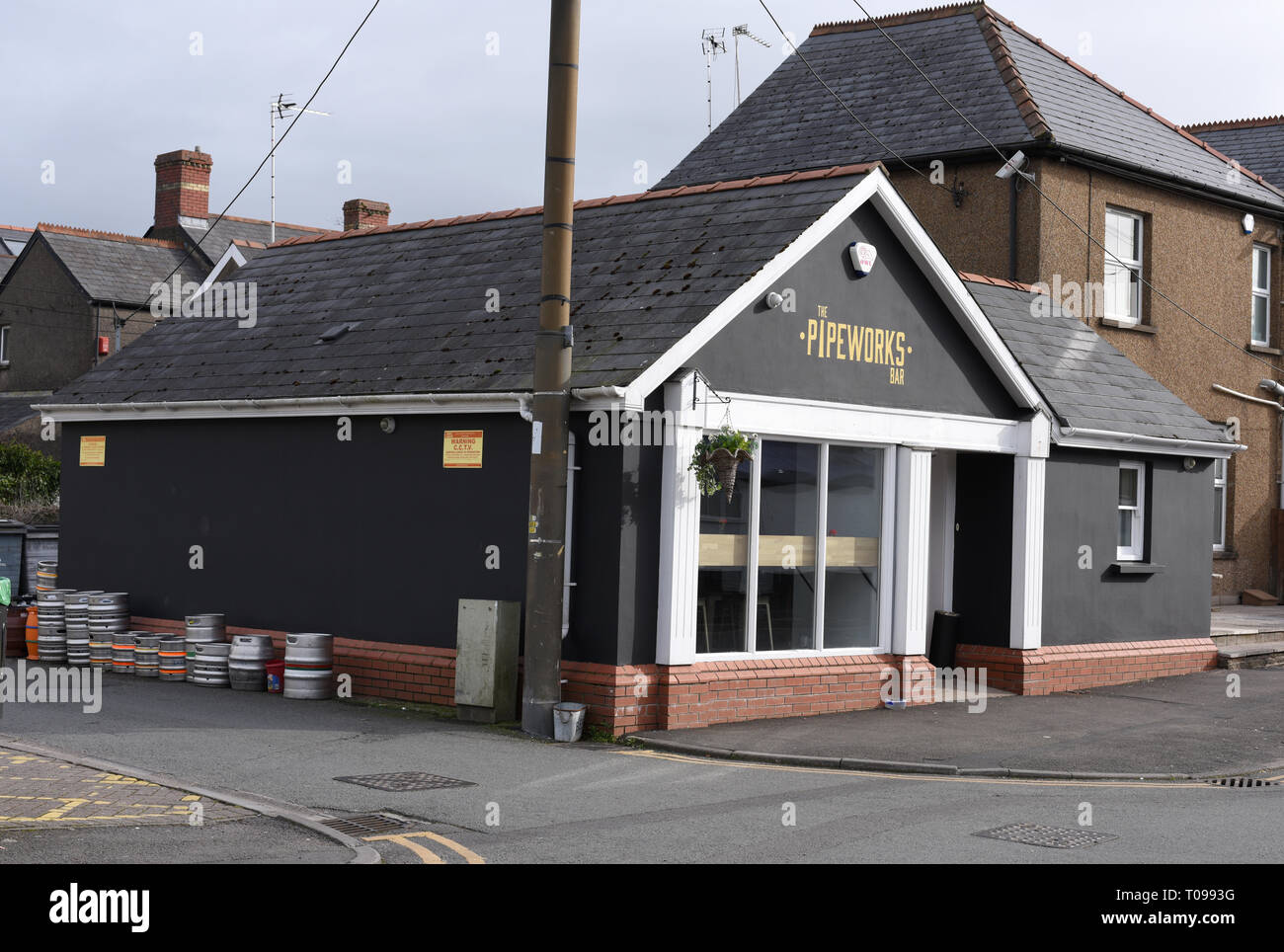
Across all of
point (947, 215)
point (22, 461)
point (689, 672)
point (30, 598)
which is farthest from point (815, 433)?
point (22, 461)

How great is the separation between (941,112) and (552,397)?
43.3 ft

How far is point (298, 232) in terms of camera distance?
47.0m

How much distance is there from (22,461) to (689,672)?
743 inches

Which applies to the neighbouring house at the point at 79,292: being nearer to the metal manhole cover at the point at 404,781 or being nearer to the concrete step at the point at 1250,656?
the concrete step at the point at 1250,656

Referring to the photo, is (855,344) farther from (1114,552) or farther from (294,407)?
(294,407)

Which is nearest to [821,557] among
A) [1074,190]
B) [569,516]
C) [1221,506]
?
[569,516]

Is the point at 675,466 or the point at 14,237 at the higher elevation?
the point at 14,237

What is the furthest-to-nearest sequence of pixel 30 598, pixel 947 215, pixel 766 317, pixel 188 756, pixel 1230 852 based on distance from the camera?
pixel 947 215, pixel 30 598, pixel 766 317, pixel 188 756, pixel 1230 852

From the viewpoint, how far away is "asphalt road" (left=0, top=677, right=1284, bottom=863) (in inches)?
324

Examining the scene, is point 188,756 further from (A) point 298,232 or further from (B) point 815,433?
(A) point 298,232

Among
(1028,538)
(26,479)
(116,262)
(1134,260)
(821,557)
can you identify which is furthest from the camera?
(116,262)

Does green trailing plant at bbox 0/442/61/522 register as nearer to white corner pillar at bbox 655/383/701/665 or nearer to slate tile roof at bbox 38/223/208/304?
slate tile roof at bbox 38/223/208/304

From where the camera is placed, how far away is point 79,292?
37281mm

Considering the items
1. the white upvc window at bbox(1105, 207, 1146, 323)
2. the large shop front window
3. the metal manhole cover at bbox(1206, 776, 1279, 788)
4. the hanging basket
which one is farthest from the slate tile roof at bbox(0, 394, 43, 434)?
the metal manhole cover at bbox(1206, 776, 1279, 788)
